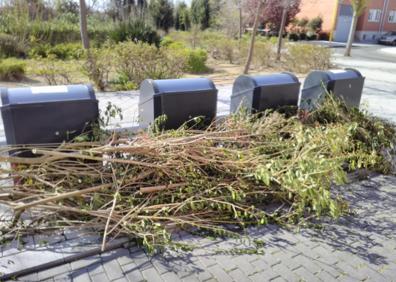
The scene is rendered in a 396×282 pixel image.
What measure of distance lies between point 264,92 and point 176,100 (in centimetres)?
137

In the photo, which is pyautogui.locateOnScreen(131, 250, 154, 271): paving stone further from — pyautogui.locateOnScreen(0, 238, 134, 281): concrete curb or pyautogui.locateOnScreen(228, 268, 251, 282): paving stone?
pyautogui.locateOnScreen(228, 268, 251, 282): paving stone

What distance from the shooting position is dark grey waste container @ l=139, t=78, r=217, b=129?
4148mm

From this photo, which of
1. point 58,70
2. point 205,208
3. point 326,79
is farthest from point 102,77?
point 205,208

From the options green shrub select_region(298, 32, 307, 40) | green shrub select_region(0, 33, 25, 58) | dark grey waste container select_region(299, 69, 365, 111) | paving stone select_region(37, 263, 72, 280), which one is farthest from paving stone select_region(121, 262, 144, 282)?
green shrub select_region(298, 32, 307, 40)

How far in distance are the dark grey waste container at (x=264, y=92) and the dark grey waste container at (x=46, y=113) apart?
209 cm

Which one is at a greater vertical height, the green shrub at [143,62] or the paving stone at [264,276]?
the green shrub at [143,62]

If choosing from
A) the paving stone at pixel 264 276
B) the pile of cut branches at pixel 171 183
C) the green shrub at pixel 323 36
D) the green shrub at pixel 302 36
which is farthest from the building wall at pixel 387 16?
the paving stone at pixel 264 276

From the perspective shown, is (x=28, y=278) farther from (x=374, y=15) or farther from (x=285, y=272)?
(x=374, y=15)

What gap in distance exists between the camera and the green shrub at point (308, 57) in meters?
12.8

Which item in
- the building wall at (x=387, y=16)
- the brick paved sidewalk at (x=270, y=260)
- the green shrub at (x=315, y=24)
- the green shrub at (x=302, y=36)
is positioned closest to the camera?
the brick paved sidewalk at (x=270, y=260)

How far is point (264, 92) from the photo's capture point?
488cm

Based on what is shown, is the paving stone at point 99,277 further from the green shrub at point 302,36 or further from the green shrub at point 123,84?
the green shrub at point 302,36

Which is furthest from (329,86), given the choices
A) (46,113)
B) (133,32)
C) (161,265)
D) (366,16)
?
(366,16)

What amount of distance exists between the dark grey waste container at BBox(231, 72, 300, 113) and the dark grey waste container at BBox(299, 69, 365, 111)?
31 centimetres
